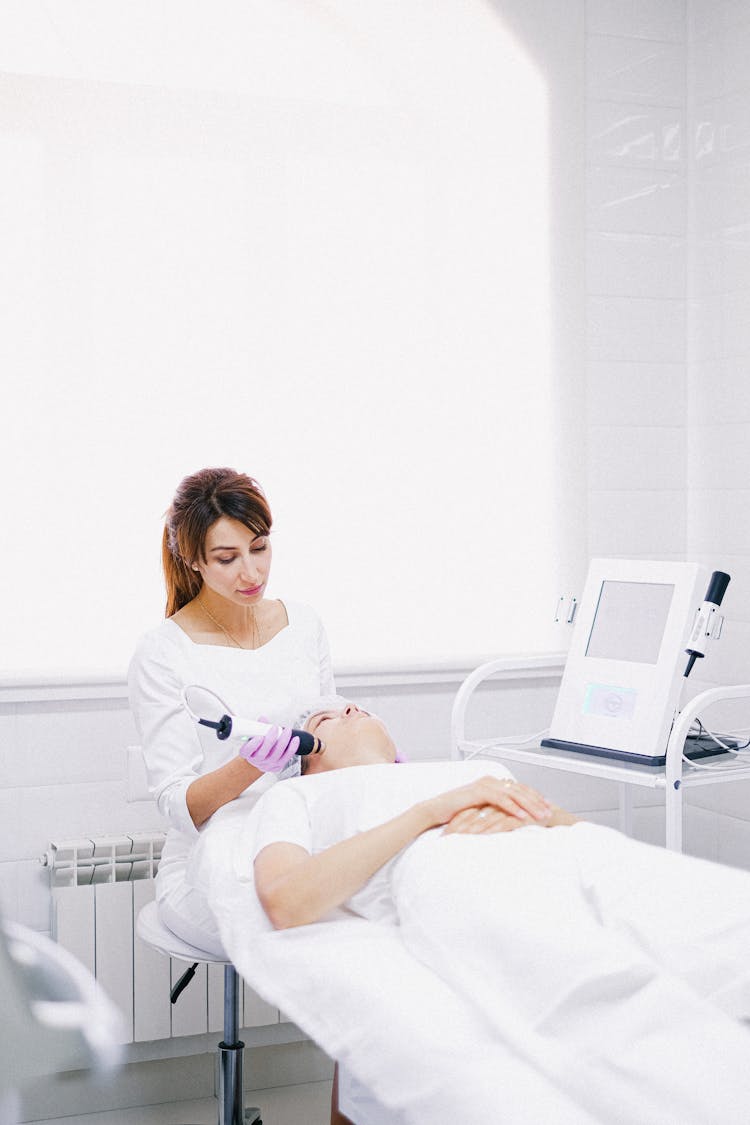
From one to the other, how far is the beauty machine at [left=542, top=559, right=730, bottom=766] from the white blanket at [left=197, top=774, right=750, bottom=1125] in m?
0.79

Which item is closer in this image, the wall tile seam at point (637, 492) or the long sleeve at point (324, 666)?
the long sleeve at point (324, 666)

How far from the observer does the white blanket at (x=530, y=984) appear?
1161 millimetres

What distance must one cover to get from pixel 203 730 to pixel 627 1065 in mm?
1304

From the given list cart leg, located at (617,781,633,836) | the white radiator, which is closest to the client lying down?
the white radiator

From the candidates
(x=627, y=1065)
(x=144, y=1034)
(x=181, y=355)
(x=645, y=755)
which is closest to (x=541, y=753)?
(x=645, y=755)

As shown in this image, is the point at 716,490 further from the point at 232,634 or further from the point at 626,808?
the point at 232,634

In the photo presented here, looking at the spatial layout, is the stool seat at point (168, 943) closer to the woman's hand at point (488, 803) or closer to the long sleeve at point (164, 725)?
the long sleeve at point (164, 725)

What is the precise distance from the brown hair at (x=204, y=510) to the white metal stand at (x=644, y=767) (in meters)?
0.68

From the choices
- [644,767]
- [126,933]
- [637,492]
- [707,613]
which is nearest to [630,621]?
[707,613]

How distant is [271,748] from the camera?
193 cm

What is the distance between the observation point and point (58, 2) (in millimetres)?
2711

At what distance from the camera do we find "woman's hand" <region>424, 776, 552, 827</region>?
1684 mm

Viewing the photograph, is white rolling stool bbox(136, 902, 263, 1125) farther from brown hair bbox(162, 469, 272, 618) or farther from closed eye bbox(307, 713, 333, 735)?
brown hair bbox(162, 469, 272, 618)

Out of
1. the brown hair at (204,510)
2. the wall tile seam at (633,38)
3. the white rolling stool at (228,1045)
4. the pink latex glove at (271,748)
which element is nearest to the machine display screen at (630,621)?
the brown hair at (204,510)
